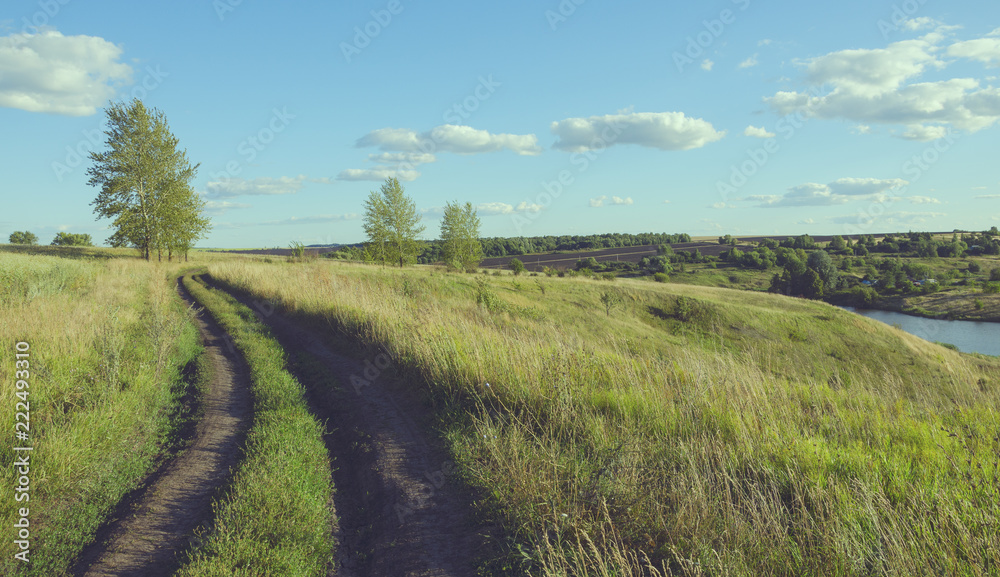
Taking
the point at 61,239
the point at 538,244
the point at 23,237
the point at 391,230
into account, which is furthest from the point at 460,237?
the point at 538,244

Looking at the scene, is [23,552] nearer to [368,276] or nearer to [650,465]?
[650,465]

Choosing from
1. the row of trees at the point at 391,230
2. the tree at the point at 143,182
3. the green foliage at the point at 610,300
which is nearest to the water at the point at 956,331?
the green foliage at the point at 610,300

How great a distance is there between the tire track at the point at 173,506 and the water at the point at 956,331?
7928 cm

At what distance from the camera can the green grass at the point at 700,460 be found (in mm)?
3062

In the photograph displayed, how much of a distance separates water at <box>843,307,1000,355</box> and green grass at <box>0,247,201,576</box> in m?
79.8

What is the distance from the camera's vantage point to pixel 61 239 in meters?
74.6

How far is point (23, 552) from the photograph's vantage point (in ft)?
11.8

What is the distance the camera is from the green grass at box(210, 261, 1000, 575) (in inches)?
121

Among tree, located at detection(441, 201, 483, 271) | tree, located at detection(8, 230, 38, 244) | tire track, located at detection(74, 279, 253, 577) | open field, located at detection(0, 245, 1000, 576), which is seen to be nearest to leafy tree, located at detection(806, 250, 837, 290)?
tree, located at detection(441, 201, 483, 271)

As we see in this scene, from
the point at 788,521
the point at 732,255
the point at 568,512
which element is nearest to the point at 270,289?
the point at 568,512

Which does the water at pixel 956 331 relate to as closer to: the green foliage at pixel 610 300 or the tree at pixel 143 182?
the green foliage at pixel 610 300

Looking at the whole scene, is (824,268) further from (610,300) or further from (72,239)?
(72,239)

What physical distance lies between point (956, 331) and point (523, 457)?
10654 centimetres

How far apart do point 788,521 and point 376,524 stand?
361 cm
